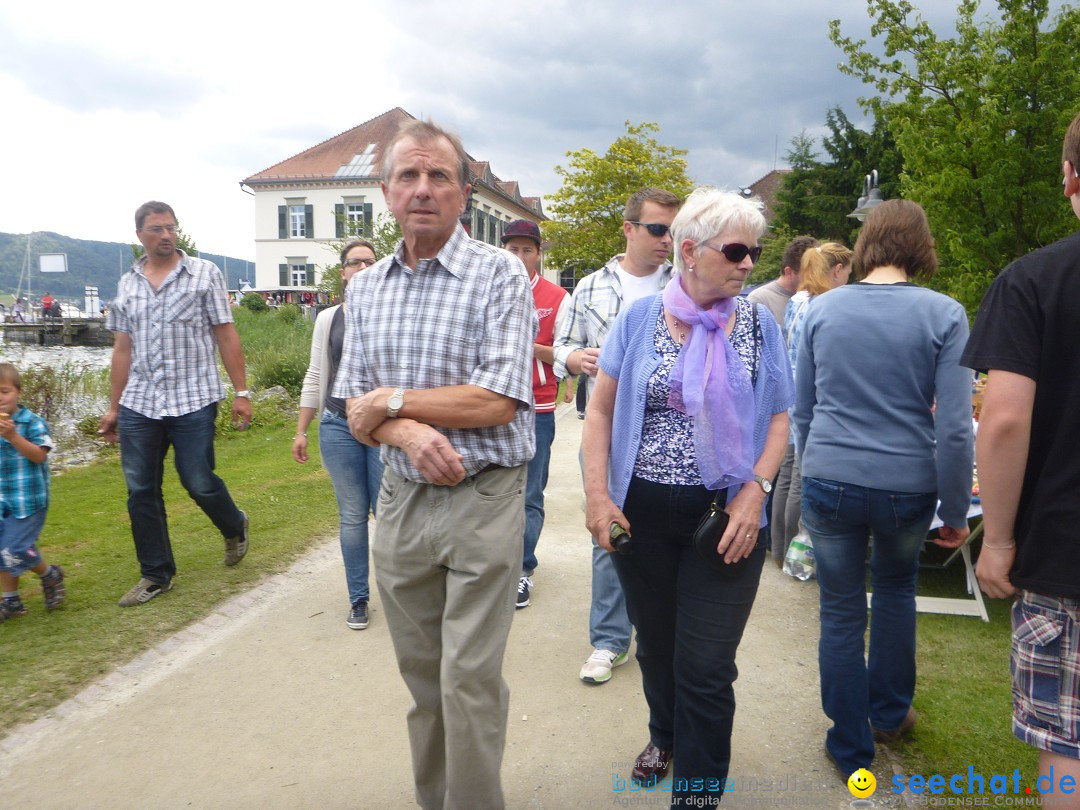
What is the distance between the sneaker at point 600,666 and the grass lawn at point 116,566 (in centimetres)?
231

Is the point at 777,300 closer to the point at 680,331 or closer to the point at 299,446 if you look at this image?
the point at 680,331

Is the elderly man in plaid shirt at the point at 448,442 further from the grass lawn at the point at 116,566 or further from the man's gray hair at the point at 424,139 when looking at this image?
the grass lawn at the point at 116,566

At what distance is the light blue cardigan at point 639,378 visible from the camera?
251 centimetres

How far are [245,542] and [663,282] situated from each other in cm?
342

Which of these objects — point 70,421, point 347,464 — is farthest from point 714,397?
point 70,421

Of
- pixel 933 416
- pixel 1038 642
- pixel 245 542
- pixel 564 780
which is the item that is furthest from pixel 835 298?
pixel 245 542

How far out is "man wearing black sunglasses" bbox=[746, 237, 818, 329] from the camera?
17.4 ft

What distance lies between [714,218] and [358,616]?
10.1 feet

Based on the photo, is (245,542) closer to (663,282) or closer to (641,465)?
(663,282)

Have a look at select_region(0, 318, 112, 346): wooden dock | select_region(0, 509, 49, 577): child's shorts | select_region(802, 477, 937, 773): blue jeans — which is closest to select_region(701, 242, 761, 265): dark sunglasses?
select_region(802, 477, 937, 773): blue jeans

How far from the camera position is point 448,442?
7.68ft

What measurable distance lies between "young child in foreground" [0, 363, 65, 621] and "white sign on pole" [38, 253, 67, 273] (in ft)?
240

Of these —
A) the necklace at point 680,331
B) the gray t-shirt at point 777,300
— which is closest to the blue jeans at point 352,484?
the necklace at point 680,331

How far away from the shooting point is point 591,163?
36.6 m
